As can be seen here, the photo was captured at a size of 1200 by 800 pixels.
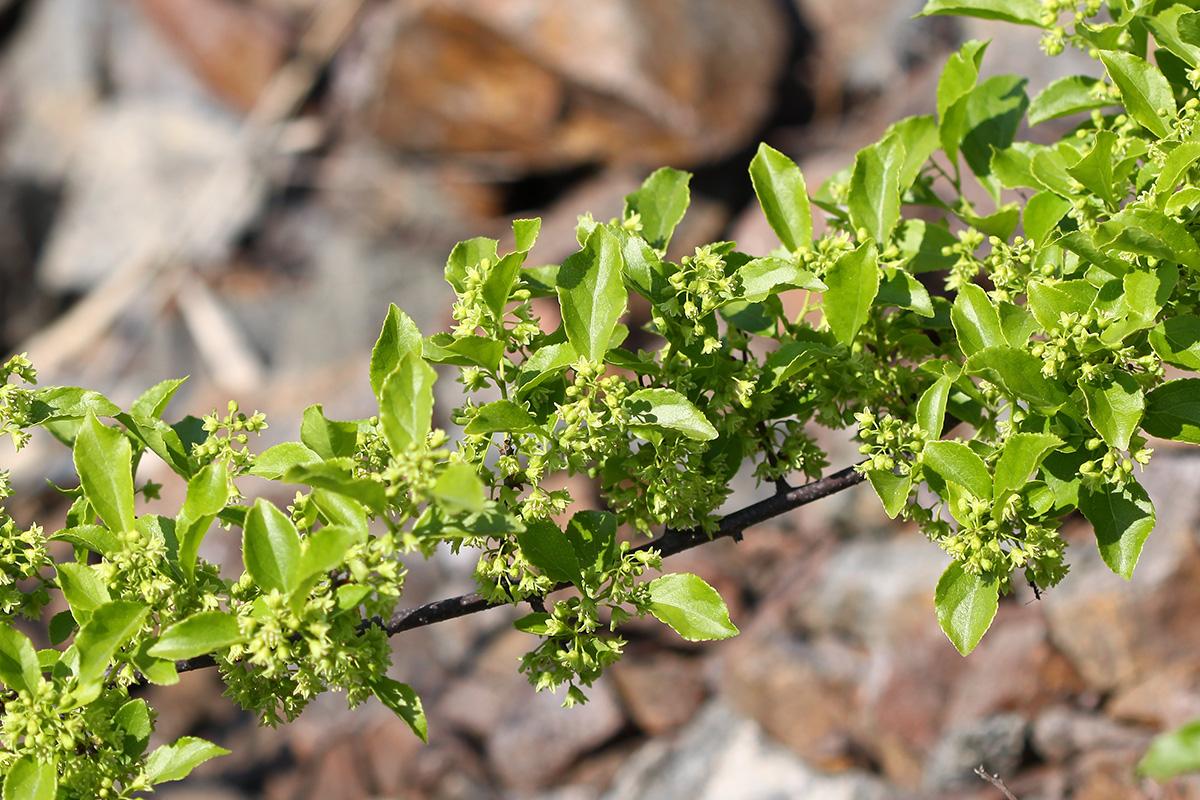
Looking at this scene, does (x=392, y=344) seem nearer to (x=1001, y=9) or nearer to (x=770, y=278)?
(x=770, y=278)

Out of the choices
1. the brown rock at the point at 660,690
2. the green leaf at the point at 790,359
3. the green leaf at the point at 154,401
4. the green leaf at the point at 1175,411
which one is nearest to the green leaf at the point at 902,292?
the green leaf at the point at 790,359

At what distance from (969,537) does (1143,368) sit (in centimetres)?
41

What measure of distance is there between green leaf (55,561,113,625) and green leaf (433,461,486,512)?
0.69m

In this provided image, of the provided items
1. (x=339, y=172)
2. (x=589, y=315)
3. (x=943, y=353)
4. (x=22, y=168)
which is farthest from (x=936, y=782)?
(x=22, y=168)

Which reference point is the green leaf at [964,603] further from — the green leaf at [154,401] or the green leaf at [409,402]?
the green leaf at [154,401]

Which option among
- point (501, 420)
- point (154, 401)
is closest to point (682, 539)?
point (501, 420)

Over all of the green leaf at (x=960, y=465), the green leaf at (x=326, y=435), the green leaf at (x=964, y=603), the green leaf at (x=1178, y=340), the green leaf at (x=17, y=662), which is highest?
the green leaf at (x=326, y=435)

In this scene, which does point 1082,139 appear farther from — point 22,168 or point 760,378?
point 22,168

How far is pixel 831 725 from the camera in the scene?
559 cm

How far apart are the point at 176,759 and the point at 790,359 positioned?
1.18m

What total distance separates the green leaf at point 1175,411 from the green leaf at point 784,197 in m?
0.63

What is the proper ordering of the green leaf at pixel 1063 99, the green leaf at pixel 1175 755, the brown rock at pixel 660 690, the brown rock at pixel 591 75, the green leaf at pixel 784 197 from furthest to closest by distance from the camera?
the brown rock at pixel 591 75
the brown rock at pixel 660 690
the green leaf at pixel 1063 99
the green leaf at pixel 784 197
the green leaf at pixel 1175 755

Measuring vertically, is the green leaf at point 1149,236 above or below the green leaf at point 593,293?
below

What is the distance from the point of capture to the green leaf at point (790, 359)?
151 cm
